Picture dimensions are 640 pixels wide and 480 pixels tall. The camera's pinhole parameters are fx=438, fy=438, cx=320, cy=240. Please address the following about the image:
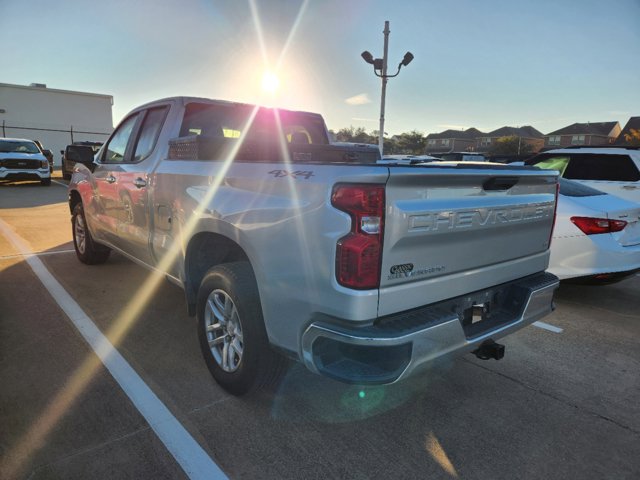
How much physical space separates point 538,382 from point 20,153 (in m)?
19.2

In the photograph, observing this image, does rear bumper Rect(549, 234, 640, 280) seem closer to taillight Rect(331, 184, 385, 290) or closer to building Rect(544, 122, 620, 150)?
taillight Rect(331, 184, 385, 290)

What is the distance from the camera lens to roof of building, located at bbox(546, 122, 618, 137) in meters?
80.5

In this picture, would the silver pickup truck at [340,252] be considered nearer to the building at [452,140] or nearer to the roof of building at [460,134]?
the building at [452,140]

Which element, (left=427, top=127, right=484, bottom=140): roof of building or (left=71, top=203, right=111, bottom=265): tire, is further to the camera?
(left=427, top=127, right=484, bottom=140): roof of building

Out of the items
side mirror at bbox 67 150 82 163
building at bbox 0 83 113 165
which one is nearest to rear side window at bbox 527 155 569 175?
side mirror at bbox 67 150 82 163

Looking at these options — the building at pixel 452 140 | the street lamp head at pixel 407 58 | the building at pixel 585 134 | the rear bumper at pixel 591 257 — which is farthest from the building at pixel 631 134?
the rear bumper at pixel 591 257

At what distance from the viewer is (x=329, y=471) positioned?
2211mm

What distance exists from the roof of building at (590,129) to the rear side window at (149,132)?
92.4 m

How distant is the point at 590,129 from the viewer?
8081cm

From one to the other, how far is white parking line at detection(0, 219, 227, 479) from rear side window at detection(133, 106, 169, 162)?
159 centimetres

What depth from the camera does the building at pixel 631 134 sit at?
55.7 meters

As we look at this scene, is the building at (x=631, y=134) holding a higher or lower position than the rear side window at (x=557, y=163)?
higher

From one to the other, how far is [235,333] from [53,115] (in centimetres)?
4482

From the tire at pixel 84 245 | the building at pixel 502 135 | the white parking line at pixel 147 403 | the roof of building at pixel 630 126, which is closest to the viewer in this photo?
the white parking line at pixel 147 403
